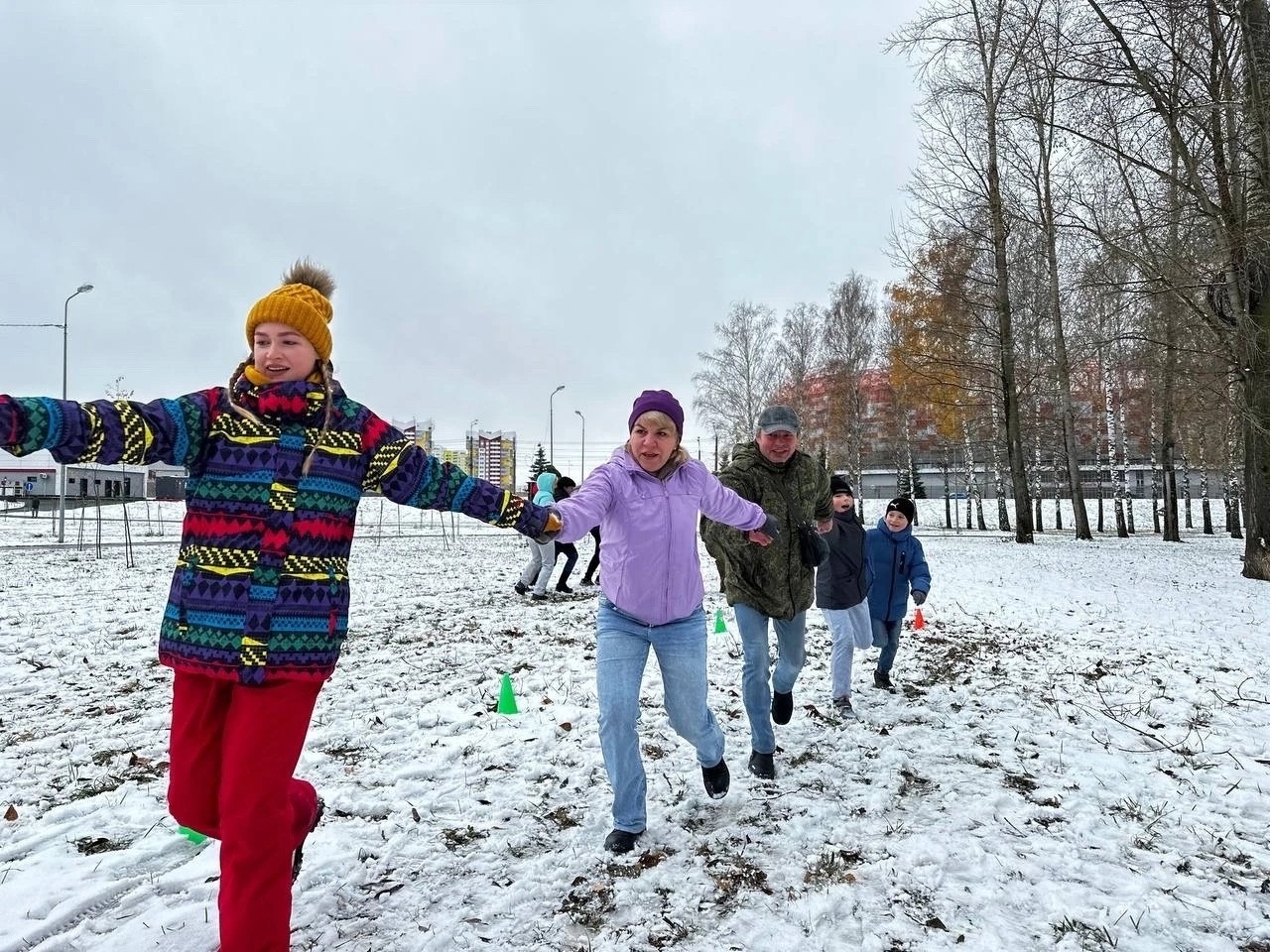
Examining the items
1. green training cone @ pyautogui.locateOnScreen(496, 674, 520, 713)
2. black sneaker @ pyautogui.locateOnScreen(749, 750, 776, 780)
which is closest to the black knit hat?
black sneaker @ pyautogui.locateOnScreen(749, 750, 776, 780)

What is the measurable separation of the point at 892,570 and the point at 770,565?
234 centimetres

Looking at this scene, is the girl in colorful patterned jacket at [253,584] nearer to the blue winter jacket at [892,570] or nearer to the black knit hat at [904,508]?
the blue winter jacket at [892,570]

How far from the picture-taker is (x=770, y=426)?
4129 mm

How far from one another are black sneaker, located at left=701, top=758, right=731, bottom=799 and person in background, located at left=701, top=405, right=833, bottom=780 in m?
0.56

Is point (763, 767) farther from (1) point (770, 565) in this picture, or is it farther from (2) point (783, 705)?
(1) point (770, 565)

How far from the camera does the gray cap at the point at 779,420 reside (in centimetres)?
410

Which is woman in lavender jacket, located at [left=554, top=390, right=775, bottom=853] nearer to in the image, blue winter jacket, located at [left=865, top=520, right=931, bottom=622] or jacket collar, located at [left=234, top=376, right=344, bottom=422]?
jacket collar, located at [left=234, top=376, right=344, bottom=422]

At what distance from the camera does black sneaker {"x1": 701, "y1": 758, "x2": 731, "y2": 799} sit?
342 cm

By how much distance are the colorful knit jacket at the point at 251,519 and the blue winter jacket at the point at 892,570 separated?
4.58 metres

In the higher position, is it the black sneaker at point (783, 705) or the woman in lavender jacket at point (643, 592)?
the woman in lavender jacket at point (643, 592)

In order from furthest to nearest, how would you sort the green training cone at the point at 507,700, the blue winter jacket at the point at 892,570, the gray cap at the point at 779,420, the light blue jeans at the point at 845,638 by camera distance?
the blue winter jacket at the point at 892,570
the light blue jeans at the point at 845,638
the green training cone at the point at 507,700
the gray cap at the point at 779,420

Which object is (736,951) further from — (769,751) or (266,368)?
(266,368)

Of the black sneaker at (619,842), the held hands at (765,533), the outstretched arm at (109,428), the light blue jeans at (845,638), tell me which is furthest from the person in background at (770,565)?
the outstretched arm at (109,428)

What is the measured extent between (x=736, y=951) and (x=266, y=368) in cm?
252
